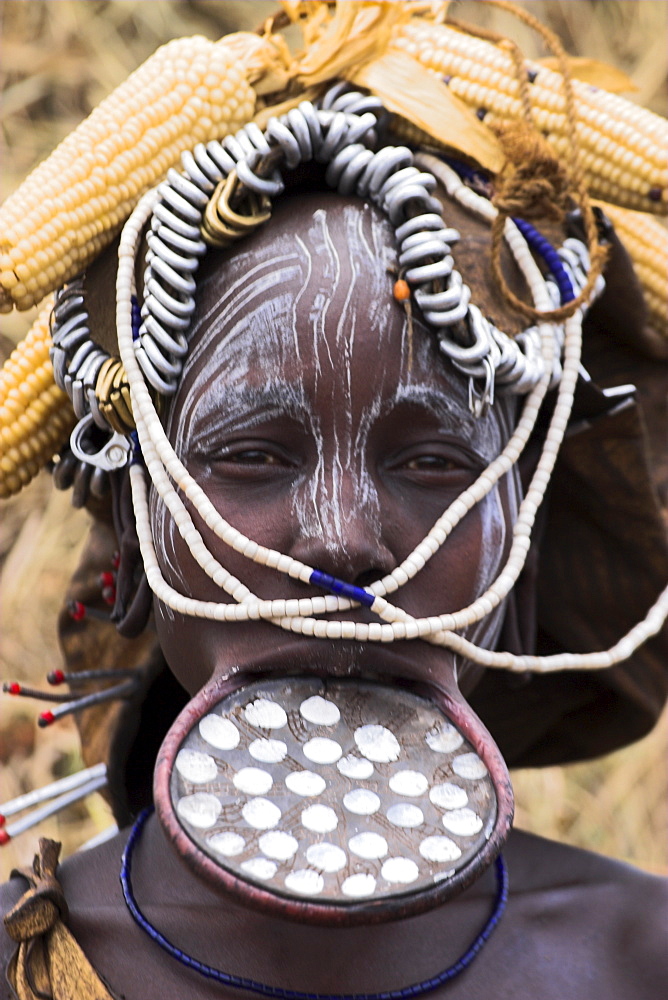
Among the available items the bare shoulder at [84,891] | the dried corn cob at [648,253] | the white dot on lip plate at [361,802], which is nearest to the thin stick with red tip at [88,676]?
the bare shoulder at [84,891]

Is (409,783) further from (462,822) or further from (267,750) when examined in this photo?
(267,750)

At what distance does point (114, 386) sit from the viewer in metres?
1.91

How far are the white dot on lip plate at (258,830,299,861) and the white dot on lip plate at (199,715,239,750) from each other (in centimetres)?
15

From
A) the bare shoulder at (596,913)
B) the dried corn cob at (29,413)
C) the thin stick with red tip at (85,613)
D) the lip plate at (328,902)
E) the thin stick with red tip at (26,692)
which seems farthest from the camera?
the thin stick with red tip at (85,613)

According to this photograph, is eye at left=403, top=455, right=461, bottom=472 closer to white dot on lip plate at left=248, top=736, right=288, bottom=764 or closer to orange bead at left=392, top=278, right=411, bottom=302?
orange bead at left=392, top=278, right=411, bottom=302

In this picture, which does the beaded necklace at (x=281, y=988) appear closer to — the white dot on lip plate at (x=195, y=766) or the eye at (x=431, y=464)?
the white dot on lip plate at (x=195, y=766)

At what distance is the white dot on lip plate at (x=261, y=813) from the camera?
1568 millimetres

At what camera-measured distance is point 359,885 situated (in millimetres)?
1501

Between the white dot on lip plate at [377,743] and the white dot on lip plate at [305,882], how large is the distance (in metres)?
0.21

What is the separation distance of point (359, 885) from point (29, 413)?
1025 millimetres

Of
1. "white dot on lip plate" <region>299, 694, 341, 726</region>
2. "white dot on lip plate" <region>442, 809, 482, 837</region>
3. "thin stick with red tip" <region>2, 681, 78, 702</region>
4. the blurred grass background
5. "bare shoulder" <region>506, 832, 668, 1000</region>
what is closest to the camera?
"white dot on lip plate" <region>442, 809, 482, 837</region>

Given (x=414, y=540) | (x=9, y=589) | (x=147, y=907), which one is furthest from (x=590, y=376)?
(x=9, y=589)

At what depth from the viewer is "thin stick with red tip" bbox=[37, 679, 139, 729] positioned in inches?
87.3

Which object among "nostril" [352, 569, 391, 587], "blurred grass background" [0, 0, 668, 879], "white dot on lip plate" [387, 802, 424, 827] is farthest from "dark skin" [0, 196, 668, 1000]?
"blurred grass background" [0, 0, 668, 879]
